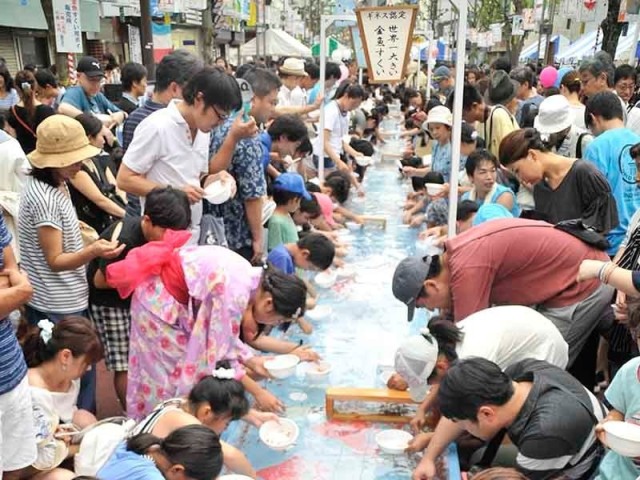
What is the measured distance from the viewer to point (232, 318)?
2.40 m

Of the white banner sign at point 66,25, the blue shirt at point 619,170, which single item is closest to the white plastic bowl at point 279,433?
the blue shirt at point 619,170

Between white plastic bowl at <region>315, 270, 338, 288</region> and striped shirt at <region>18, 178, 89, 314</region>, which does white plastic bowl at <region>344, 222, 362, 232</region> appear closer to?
white plastic bowl at <region>315, 270, 338, 288</region>

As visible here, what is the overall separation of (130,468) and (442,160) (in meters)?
4.19

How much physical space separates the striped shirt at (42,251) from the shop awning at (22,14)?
339 inches

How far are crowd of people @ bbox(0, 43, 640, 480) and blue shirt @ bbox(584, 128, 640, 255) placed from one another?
0.04 ft

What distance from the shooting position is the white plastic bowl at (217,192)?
9.81 feet

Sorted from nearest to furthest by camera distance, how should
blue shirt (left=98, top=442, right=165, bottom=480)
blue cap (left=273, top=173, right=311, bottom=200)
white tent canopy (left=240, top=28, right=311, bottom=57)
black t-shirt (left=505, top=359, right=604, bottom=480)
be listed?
blue shirt (left=98, top=442, right=165, bottom=480) → black t-shirt (left=505, top=359, right=604, bottom=480) → blue cap (left=273, top=173, right=311, bottom=200) → white tent canopy (left=240, top=28, right=311, bottom=57)

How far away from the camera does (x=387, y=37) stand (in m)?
4.08

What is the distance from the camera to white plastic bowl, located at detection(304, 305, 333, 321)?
12.6 ft

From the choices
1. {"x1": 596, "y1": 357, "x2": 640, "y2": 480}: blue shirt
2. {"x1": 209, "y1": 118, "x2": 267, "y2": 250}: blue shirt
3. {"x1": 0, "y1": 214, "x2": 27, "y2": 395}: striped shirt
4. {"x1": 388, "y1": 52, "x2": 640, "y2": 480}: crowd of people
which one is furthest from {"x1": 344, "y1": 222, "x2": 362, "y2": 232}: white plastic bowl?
{"x1": 0, "y1": 214, "x2": 27, "y2": 395}: striped shirt

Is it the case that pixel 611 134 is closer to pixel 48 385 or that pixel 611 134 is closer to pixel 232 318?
pixel 232 318

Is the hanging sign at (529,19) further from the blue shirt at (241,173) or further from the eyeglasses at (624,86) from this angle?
the blue shirt at (241,173)

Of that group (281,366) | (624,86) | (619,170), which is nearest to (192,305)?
(281,366)

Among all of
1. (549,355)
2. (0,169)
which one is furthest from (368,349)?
(0,169)
